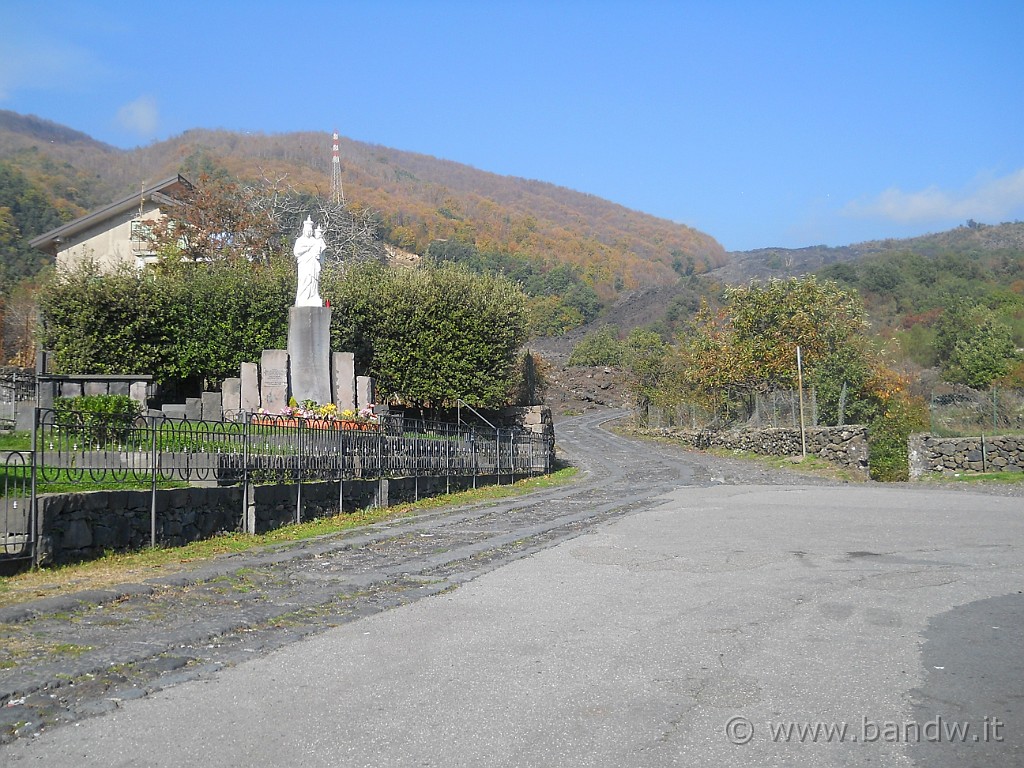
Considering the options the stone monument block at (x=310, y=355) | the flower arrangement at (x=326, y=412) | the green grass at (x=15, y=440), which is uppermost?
the stone monument block at (x=310, y=355)

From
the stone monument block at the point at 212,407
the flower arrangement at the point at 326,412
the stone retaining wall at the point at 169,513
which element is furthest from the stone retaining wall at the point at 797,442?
the stone retaining wall at the point at 169,513

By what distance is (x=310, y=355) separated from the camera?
24062mm

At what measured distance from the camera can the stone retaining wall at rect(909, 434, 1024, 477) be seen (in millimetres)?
26688

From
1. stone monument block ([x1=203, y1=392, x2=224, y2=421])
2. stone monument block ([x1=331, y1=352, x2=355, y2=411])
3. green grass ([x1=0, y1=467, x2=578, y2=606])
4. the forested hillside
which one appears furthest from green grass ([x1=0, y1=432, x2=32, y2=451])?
the forested hillside

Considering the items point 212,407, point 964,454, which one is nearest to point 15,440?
point 212,407

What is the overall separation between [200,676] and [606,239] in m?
130

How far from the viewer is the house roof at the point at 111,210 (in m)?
49.2

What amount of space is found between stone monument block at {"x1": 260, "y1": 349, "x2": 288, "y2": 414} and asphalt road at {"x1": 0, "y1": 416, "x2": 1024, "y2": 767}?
1282 cm

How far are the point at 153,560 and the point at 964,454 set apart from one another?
24.4 m

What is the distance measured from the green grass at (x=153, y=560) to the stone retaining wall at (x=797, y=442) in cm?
1817

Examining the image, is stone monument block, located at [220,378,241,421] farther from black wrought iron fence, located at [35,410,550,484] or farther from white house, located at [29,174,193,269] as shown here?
white house, located at [29,174,193,269]

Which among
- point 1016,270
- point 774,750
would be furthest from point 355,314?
point 1016,270
